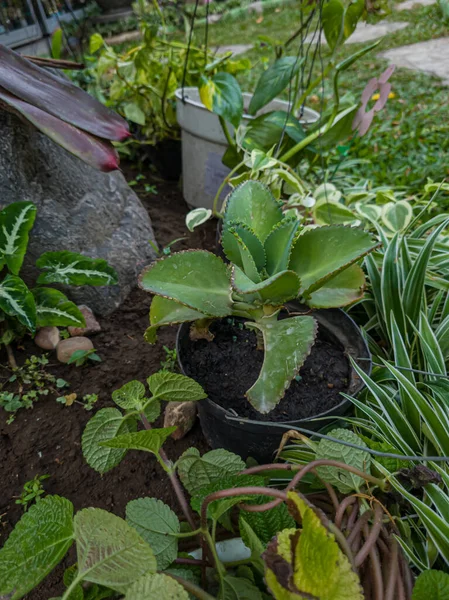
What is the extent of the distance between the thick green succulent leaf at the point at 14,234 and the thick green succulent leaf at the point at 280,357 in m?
0.70

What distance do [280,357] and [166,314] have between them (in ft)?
0.89

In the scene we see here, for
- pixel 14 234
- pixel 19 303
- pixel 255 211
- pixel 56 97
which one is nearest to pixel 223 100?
pixel 56 97

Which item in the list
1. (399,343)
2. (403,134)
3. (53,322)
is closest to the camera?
(399,343)

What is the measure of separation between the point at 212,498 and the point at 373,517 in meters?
0.26

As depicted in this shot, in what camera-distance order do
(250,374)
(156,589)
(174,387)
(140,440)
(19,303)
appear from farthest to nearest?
(19,303)
(250,374)
(174,387)
(140,440)
(156,589)

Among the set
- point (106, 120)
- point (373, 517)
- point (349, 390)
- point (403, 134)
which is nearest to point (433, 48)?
point (403, 134)

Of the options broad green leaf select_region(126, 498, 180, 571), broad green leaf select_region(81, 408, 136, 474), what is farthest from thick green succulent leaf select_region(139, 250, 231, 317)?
broad green leaf select_region(126, 498, 180, 571)

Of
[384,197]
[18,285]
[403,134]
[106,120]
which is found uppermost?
[106,120]

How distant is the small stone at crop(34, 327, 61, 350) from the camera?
129 cm

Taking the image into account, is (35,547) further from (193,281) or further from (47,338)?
(47,338)

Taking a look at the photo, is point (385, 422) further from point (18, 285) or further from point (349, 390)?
point (18, 285)

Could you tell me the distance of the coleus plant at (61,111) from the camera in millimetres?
1042

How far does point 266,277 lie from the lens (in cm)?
88

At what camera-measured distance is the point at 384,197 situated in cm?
165
